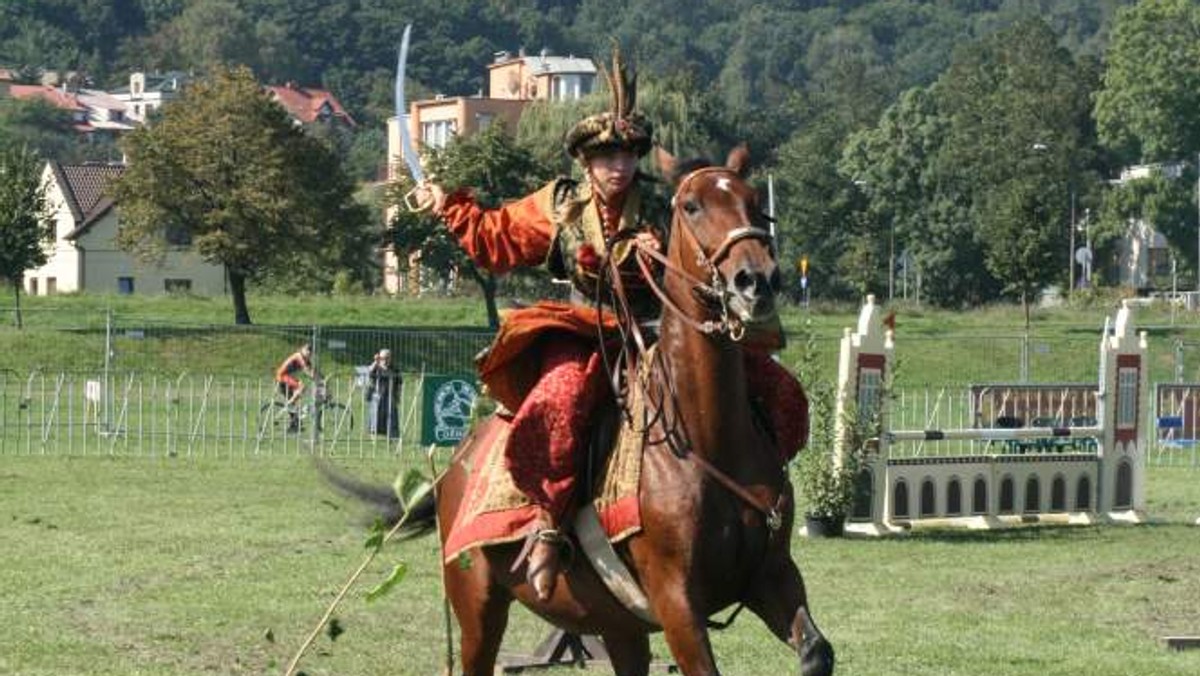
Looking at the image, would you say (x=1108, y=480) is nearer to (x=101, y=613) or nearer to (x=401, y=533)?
(x=101, y=613)

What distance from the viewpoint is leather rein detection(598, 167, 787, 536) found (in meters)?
7.38

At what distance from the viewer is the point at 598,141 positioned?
834cm

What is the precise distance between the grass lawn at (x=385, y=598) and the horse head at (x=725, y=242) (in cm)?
353

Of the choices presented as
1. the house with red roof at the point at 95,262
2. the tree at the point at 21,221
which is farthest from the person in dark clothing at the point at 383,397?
the house with red roof at the point at 95,262

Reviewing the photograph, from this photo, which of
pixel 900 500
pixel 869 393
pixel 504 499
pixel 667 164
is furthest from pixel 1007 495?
Answer: pixel 667 164

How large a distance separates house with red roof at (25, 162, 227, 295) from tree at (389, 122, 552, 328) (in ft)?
80.6

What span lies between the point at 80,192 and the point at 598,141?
272 feet

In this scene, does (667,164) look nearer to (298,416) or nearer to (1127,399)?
(1127,399)

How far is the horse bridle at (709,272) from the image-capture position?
7.32 metres

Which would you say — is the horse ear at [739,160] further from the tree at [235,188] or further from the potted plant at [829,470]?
the tree at [235,188]

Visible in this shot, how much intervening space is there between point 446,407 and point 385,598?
10.3 m

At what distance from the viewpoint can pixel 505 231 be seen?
8.66m

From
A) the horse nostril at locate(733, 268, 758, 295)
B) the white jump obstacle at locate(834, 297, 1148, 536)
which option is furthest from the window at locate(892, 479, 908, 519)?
the horse nostril at locate(733, 268, 758, 295)

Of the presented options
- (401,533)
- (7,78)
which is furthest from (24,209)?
(7,78)
